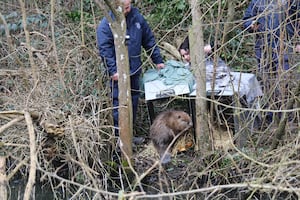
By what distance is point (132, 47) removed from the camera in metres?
8.25

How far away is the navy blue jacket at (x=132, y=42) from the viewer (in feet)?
26.2

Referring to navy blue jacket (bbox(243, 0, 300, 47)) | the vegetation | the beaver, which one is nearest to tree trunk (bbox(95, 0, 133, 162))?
the vegetation

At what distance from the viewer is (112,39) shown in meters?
7.99

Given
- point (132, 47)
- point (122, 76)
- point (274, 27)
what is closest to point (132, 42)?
point (132, 47)

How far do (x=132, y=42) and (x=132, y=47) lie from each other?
0.20ft

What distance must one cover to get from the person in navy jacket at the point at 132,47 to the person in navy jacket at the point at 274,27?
126 centimetres

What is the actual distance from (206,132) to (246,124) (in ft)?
2.47

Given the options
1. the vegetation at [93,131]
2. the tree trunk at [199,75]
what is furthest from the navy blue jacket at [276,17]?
the tree trunk at [199,75]

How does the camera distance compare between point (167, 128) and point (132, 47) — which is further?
point (132, 47)

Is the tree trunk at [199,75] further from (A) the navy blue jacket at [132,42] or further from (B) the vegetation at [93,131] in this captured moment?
(A) the navy blue jacket at [132,42]

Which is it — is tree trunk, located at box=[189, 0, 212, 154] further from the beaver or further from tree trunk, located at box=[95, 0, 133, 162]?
tree trunk, located at box=[95, 0, 133, 162]

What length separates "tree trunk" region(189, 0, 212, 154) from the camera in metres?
7.46

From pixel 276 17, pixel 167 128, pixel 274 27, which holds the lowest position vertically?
pixel 167 128

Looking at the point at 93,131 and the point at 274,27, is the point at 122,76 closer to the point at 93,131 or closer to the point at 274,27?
the point at 93,131
